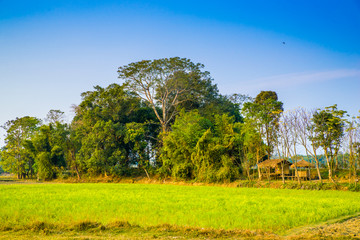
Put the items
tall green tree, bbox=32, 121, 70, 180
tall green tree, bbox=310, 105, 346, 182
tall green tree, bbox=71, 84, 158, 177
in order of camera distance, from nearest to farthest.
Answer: tall green tree, bbox=310, 105, 346, 182
tall green tree, bbox=71, 84, 158, 177
tall green tree, bbox=32, 121, 70, 180

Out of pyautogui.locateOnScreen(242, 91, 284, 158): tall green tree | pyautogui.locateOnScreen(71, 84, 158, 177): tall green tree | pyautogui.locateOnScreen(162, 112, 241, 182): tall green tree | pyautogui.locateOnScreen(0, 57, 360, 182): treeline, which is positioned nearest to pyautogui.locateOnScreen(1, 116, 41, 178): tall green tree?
pyautogui.locateOnScreen(0, 57, 360, 182): treeline

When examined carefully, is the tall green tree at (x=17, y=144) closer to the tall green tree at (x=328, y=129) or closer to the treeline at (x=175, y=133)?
the treeline at (x=175, y=133)

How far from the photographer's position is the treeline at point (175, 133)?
24.1 meters

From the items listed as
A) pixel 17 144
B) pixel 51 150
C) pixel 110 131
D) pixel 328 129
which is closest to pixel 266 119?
pixel 328 129

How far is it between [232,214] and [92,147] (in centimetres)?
2649

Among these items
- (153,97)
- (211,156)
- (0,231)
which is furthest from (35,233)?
(153,97)

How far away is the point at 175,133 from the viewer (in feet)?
94.9

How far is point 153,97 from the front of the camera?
32875 millimetres

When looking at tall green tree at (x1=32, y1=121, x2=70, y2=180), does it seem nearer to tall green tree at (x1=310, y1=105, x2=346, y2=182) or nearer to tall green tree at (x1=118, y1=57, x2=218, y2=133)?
tall green tree at (x1=118, y1=57, x2=218, y2=133)

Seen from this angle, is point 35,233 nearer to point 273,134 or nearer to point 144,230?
point 144,230

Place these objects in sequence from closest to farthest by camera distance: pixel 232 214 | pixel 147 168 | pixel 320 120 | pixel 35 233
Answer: pixel 35 233, pixel 232 214, pixel 320 120, pixel 147 168

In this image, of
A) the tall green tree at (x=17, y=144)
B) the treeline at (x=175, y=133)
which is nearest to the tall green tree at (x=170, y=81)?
the treeline at (x=175, y=133)

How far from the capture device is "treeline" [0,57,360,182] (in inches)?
947

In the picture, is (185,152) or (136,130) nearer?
(185,152)
